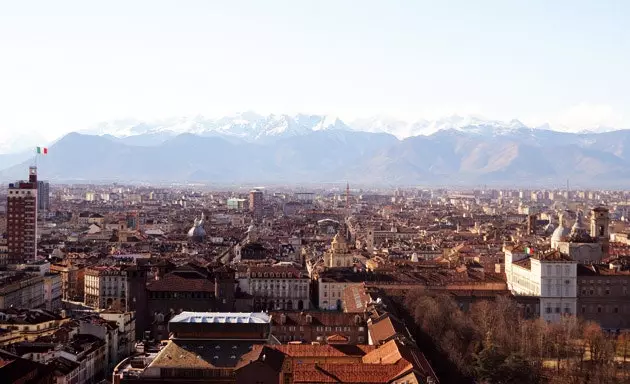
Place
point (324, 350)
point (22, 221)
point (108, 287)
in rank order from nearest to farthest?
point (324, 350) < point (108, 287) < point (22, 221)

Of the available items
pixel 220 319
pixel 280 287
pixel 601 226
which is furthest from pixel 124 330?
pixel 601 226

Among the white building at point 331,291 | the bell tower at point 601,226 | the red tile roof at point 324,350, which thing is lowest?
the white building at point 331,291

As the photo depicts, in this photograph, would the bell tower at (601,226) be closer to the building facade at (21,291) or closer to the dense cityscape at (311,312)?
Answer: the dense cityscape at (311,312)

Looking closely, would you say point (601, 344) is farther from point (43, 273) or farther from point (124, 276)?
point (43, 273)

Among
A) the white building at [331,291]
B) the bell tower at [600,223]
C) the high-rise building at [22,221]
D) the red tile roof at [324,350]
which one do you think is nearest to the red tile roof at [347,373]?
the red tile roof at [324,350]

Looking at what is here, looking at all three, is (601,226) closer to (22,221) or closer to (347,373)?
(22,221)

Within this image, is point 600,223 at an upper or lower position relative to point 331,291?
upper

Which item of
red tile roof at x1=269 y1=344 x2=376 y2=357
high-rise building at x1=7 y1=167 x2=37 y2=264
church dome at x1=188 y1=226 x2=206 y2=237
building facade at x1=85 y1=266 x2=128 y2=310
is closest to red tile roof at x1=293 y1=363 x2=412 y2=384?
red tile roof at x1=269 y1=344 x2=376 y2=357
